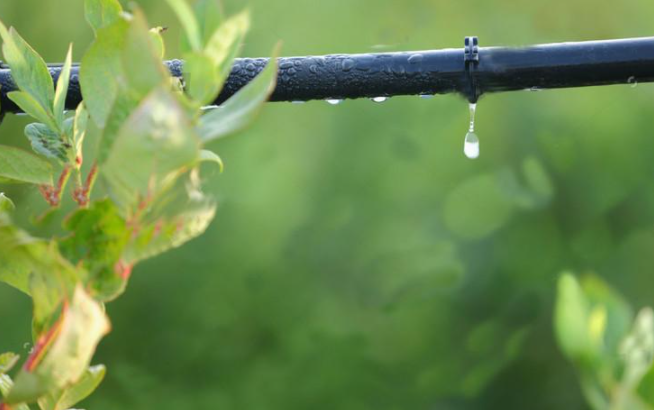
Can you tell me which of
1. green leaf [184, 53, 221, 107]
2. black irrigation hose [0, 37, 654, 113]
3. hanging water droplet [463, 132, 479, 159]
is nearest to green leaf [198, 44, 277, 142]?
green leaf [184, 53, 221, 107]

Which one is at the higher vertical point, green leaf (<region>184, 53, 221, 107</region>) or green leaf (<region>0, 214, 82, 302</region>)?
green leaf (<region>184, 53, 221, 107</region>)

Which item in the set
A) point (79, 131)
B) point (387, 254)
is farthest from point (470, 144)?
point (387, 254)

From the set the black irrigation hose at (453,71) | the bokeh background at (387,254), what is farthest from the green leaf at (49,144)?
the bokeh background at (387,254)

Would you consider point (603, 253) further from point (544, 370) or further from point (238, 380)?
point (238, 380)

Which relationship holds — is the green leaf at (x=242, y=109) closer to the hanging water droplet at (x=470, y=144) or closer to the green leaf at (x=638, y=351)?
the green leaf at (x=638, y=351)

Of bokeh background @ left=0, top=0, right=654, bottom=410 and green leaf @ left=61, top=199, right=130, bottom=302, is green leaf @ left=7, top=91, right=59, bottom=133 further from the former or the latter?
bokeh background @ left=0, top=0, right=654, bottom=410

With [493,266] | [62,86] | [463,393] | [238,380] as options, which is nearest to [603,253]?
[493,266]
